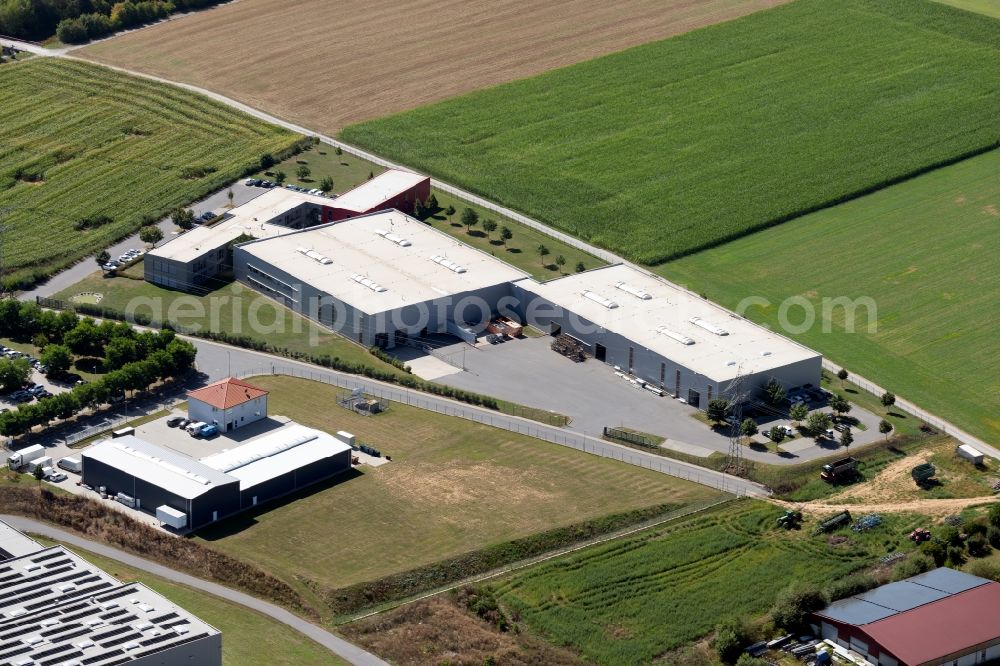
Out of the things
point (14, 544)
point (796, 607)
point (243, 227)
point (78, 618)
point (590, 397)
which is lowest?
point (796, 607)

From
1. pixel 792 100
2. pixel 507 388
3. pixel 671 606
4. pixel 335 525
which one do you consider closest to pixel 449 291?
pixel 507 388

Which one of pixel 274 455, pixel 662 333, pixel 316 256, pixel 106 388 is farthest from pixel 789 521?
pixel 316 256

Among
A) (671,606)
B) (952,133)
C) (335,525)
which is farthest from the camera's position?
(952,133)

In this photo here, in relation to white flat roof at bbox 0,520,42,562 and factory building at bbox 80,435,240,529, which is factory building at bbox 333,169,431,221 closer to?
factory building at bbox 80,435,240,529

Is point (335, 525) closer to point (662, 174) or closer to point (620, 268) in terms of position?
point (620, 268)

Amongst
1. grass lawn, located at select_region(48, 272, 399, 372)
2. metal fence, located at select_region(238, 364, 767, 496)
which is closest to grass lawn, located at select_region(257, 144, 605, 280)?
grass lawn, located at select_region(48, 272, 399, 372)

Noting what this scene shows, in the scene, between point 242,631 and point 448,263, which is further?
point 448,263

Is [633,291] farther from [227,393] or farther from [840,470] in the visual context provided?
[227,393]
